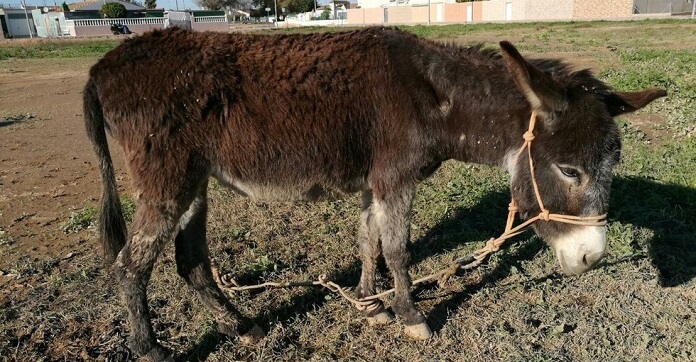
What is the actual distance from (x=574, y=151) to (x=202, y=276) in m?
2.55

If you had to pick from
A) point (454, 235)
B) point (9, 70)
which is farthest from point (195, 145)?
point (9, 70)

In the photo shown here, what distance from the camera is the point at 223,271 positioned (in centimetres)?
416

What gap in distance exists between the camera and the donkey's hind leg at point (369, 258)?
354 centimetres

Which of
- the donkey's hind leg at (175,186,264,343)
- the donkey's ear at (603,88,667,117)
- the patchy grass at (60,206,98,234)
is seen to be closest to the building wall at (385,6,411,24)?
the patchy grass at (60,206,98,234)

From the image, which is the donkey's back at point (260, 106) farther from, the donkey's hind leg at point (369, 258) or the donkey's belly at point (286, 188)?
the donkey's hind leg at point (369, 258)

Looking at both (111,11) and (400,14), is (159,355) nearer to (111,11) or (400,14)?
(111,11)

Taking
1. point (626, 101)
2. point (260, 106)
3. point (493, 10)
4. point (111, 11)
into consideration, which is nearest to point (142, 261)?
point (260, 106)

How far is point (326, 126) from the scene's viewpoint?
301 centimetres

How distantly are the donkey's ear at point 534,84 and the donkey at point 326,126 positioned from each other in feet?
0.04

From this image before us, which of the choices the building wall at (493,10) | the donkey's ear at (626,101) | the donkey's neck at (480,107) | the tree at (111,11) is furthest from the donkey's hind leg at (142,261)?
the tree at (111,11)

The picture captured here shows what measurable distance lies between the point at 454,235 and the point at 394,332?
5.02 feet

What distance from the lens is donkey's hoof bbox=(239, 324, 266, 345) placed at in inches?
131

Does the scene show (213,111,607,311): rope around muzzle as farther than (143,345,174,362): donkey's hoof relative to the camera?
No

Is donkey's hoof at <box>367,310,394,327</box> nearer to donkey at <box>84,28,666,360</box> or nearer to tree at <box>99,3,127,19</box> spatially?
donkey at <box>84,28,666,360</box>
